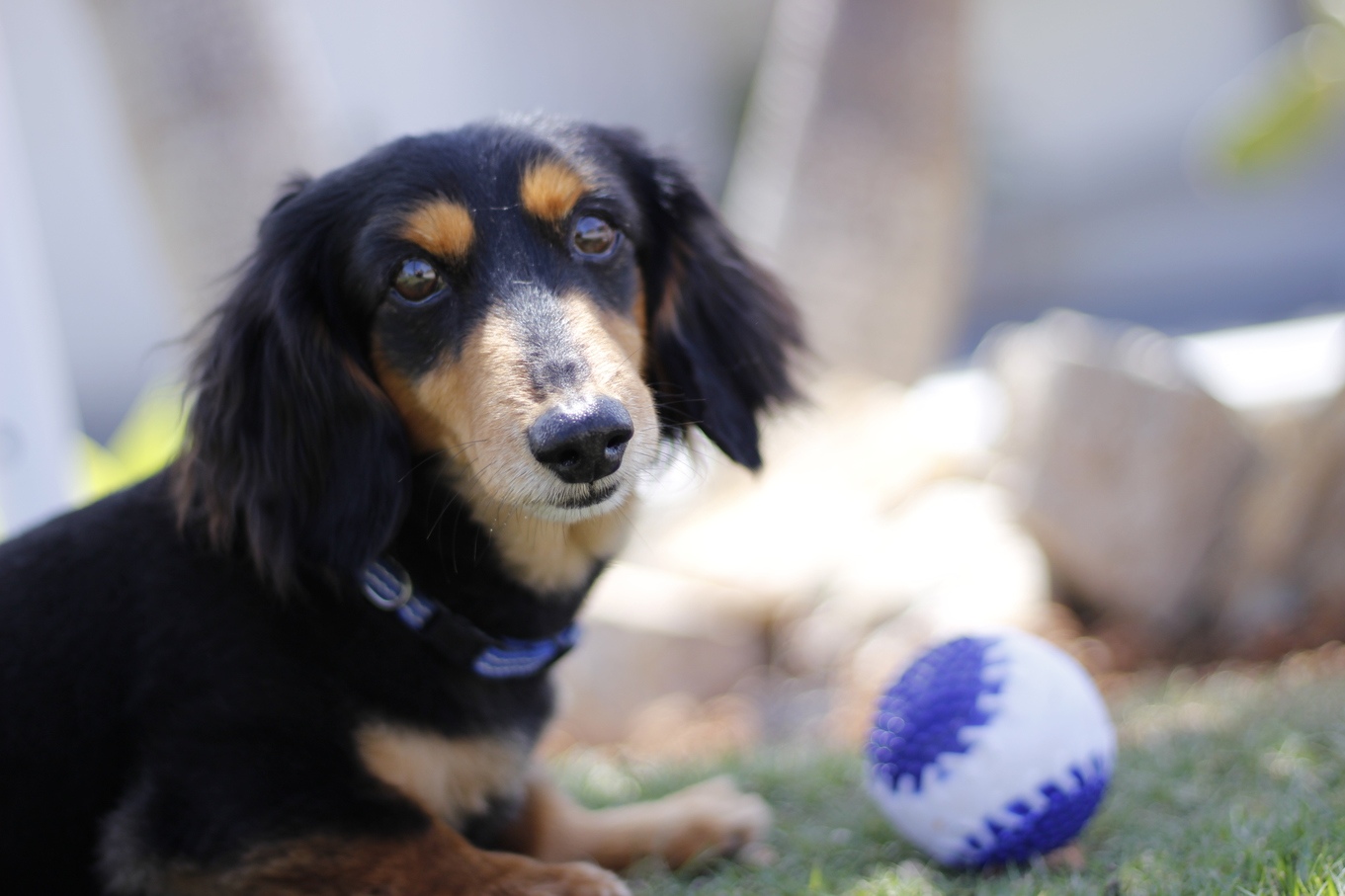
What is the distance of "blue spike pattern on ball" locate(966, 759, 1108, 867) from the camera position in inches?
83.1

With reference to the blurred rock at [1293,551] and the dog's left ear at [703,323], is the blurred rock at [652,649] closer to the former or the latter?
the dog's left ear at [703,323]

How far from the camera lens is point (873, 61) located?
5688mm

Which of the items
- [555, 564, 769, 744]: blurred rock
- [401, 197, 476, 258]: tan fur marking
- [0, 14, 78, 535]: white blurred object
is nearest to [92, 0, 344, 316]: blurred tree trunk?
[0, 14, 78, 535]: white blurred object

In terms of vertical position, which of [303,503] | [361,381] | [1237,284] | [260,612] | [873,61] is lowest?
[1237,284]

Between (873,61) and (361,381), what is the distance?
4224 millimetres

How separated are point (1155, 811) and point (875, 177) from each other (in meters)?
3.95

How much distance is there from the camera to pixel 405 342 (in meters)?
2.25

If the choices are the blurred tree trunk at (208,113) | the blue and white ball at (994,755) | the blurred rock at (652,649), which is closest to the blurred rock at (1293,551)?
the blurred rock at (652,649)

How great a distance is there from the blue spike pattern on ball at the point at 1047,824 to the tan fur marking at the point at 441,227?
1504 millimetres

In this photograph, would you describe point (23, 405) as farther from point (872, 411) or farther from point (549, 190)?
point (872, 411)

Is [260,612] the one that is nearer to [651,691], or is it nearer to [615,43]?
[651,691]

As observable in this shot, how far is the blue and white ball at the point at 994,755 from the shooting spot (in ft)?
6.95

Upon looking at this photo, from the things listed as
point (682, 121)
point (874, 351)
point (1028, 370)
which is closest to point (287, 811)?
point (1028, 370)

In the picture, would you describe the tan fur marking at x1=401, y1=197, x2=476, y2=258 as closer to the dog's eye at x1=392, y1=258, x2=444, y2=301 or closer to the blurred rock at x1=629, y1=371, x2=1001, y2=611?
the dog's eye at x1=392, y1=258, x2=444, y2=301
